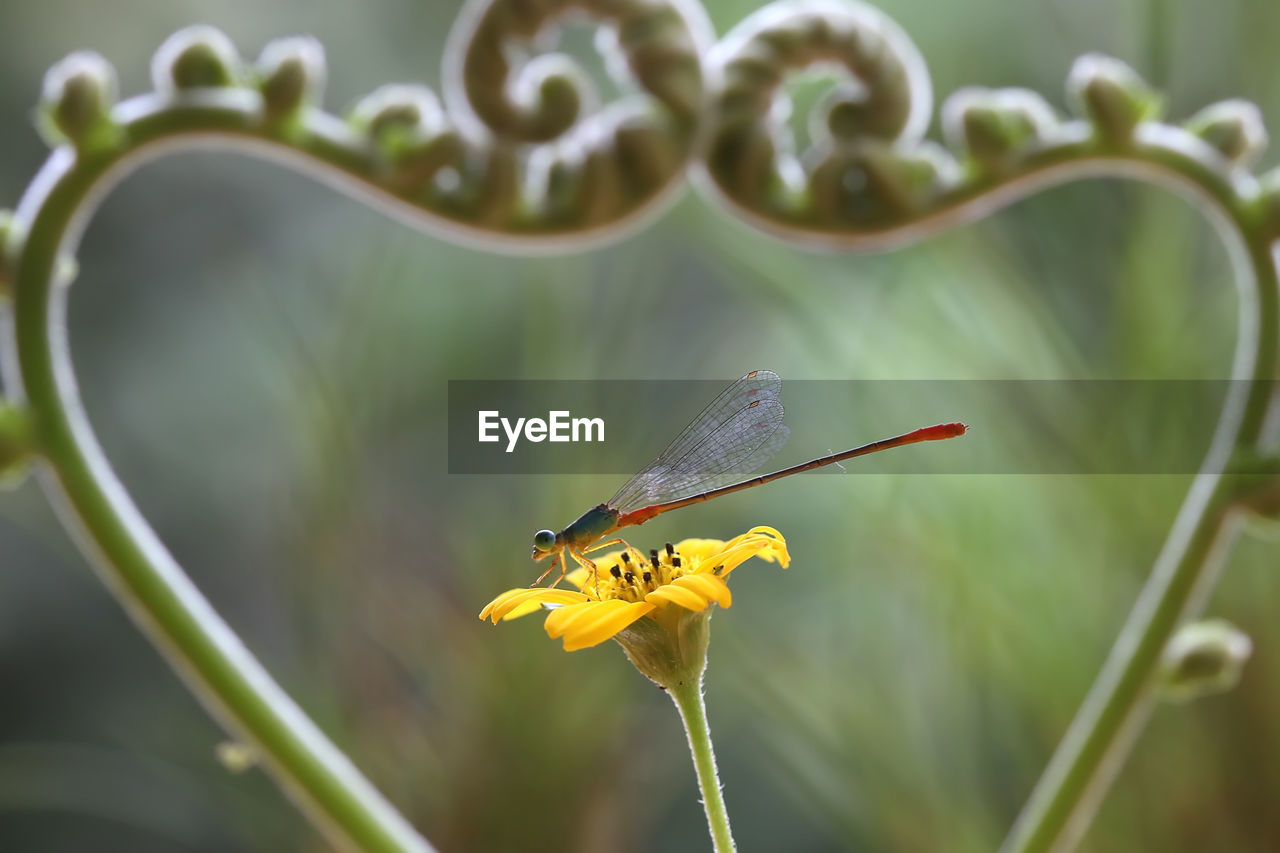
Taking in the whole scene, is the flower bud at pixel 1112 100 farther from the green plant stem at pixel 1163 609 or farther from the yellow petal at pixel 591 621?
the yellow petal at pixel 591 621

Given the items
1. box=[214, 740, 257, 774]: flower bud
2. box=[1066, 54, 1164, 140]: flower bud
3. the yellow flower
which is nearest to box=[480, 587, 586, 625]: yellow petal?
the yellow flower

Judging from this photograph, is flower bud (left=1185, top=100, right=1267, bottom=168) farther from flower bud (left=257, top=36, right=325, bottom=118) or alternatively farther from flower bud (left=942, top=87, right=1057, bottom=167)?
flower bud (left=257, top=36, right=325, bottom=118)

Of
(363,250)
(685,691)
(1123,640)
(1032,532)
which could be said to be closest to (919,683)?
(1032,532)

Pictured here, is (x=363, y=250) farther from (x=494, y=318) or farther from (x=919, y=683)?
(x=919, y=683)

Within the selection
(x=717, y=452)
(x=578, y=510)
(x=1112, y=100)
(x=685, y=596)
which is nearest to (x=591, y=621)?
(x=685, y=596)
